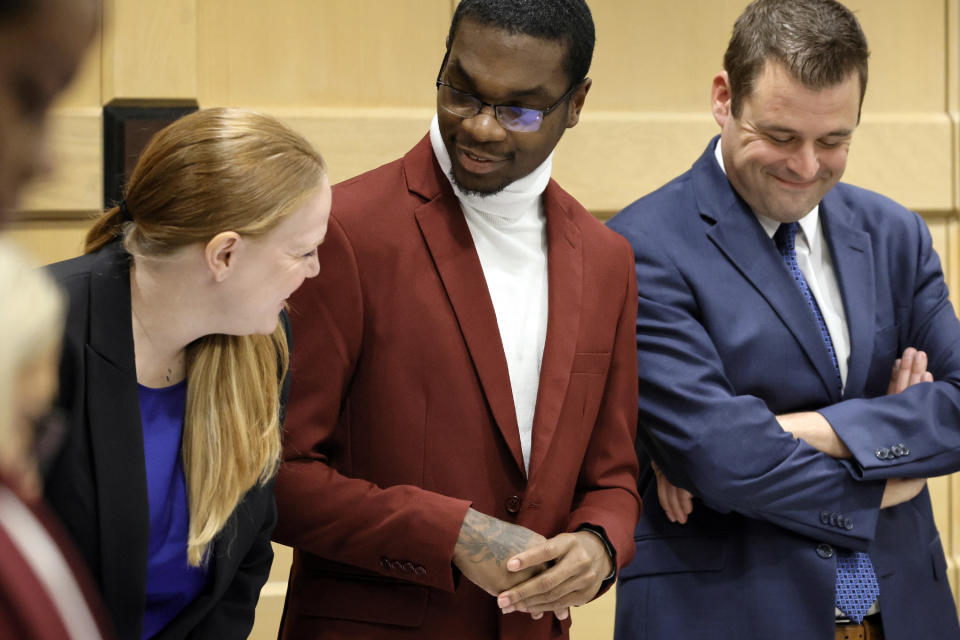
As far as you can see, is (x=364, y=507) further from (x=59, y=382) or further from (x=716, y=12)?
(x=716, y=12)

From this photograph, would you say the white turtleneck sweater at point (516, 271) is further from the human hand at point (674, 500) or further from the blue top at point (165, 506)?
the blue top at point (165, 506)

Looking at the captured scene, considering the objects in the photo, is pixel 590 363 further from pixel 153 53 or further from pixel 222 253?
pixel 153 53

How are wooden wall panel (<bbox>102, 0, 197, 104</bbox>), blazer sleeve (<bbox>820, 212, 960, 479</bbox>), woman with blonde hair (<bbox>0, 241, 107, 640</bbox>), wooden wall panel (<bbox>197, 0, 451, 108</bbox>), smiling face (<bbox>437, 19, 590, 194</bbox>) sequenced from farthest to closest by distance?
wooden wall panel (<bbox>197, 0, 451, 108</bbox>)
wooden wall panel (<bbox>102, 0, 197, 104</bbox>)
blazer sleeve (<bbox>820, 212, 960, 479</bbox>)
smiling face (<bbox>437, 19, 590, 194</bbox>)
woman with blonde hair (<bbox>0, 241, 107, 640</bbox>)

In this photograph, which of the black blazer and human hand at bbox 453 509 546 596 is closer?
the black blazer

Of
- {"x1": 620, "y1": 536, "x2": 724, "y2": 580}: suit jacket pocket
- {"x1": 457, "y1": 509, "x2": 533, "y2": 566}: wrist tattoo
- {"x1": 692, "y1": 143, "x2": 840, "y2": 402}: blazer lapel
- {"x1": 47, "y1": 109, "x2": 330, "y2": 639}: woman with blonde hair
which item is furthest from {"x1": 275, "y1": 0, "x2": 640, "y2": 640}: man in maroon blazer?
{"x1": 692, "y1": 143, "x2": 840, "y2": 402}: blazer lapel

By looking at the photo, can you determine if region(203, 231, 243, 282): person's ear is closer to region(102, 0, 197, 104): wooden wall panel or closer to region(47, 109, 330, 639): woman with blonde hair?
region(47, 109, 330, 639): woman with blonde hair

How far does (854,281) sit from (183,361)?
1.32 meters

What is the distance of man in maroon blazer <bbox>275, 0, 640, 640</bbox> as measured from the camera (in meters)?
1.85

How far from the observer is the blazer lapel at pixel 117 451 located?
5.21 ft

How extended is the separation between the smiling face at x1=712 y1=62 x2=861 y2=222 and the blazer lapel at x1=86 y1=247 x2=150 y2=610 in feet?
4.10

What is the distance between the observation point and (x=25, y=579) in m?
0.49

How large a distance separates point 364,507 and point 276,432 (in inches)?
7.3

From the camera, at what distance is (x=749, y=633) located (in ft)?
7.20

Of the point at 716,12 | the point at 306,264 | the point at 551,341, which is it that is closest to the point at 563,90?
the point at 551,341
